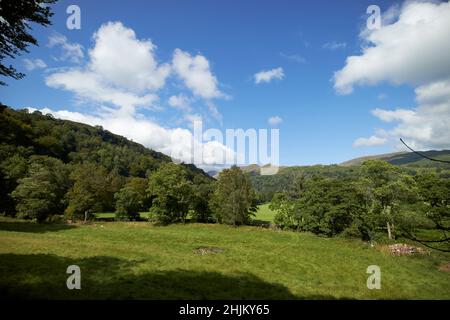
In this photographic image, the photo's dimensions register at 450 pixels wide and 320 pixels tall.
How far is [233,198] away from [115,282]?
44397 mm

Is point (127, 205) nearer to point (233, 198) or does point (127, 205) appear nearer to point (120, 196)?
point (120, 196)

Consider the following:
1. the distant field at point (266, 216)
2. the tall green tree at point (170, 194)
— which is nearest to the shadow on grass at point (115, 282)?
the tall green tree at point (170, 194)

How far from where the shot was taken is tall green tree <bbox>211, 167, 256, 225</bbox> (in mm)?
57312

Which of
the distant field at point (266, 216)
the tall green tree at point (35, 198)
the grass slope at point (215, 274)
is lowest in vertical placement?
the distant field at point (266, 216)

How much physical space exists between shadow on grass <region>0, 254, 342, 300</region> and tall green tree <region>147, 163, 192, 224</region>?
119 feet

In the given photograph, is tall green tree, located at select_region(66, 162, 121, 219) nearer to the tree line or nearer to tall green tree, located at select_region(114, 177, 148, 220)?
the tree line

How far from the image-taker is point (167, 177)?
57969mm

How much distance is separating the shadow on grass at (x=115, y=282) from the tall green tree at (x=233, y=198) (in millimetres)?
38340

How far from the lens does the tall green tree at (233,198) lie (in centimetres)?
5731

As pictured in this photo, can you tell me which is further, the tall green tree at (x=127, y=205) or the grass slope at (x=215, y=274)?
the tall green tree at (x=127, y=205)

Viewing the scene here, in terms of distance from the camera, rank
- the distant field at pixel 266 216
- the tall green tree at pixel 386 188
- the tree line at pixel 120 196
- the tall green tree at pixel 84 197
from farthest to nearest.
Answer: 1. the distant field at pixel 266 216
2. the tall green tree at pixel 84 197
3. the tree line at pixel 120 196
4. the tall green tree at pixel 386 188

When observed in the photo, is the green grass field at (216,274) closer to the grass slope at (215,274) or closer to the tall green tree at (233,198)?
the grass slope at (215,274)

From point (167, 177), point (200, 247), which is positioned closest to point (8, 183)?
point (167, 177)
